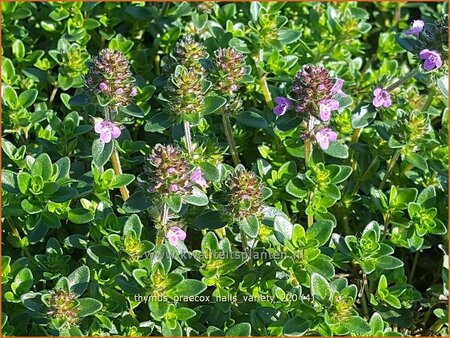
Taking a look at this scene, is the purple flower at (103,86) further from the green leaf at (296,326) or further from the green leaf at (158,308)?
the green leaf at (296,326)

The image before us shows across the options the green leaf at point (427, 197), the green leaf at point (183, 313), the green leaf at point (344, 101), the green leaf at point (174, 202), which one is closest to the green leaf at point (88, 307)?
the green leaf at point (183, 313)

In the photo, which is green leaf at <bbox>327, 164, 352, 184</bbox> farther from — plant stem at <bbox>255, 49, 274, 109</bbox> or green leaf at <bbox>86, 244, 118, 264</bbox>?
green leaf at <bbox>86, 244, 118, 264</bbox>

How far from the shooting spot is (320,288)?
2748mm

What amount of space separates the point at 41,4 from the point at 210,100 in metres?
1.86

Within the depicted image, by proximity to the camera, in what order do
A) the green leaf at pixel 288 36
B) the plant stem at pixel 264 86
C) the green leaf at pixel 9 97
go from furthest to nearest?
the green leaf at pixel 288 36 < the plant stem at pixel 264 86 < the green leaf at pixel 9 97

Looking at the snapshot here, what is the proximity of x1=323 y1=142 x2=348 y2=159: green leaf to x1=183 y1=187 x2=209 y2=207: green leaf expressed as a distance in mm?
683

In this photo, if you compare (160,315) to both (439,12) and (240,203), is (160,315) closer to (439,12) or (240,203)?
(240,203)

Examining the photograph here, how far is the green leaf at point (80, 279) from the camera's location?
2.73 meters

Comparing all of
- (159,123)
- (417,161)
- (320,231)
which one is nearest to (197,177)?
(159,123)

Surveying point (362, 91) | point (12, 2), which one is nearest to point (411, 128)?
point (362, 91)

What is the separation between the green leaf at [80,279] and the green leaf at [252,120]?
1.06 metres

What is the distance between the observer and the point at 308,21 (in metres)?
4.40

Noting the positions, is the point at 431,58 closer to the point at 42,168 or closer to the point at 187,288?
the point at 187,288

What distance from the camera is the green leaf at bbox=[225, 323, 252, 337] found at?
2762 mm
